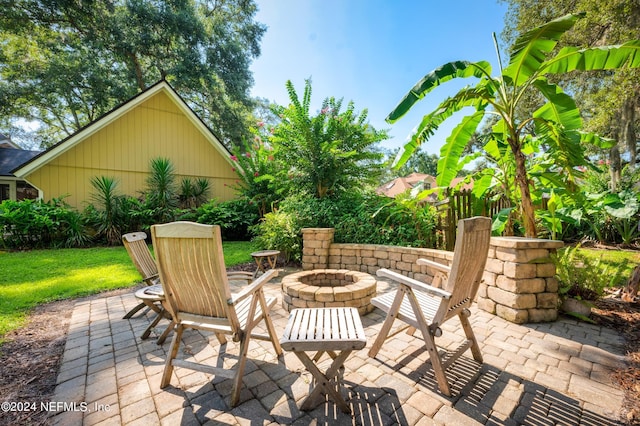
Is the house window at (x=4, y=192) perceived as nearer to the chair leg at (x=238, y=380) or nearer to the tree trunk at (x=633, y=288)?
the chair leg at (x=238, y=380)

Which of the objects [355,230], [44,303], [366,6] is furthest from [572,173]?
[44,303]

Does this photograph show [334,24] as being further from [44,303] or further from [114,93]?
[114,93]

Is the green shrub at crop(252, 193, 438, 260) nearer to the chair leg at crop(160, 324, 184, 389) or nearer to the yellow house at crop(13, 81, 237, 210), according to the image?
the chair leg at crop(160, 324, 184, 389)

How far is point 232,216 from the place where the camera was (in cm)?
1096

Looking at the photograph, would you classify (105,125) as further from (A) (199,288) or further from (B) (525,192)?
(B) (525,192)

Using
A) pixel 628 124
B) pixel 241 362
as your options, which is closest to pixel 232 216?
pixel 241 362

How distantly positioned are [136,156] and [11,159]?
7.29 meters

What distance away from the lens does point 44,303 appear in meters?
4.15

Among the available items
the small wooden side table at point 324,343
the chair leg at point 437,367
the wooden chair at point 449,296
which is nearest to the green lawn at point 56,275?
the small wooden side table at point 324,343

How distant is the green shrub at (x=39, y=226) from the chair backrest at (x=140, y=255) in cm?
780

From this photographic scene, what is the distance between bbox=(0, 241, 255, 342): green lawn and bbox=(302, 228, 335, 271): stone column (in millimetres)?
2105

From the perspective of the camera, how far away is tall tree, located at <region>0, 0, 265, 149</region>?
45.2ft

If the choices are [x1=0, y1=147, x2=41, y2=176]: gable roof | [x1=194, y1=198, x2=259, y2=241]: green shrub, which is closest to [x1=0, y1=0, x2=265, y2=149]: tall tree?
[x1=0, y1=147, x2=41, y2=176]: gable roof

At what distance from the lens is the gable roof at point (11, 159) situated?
1174cm
